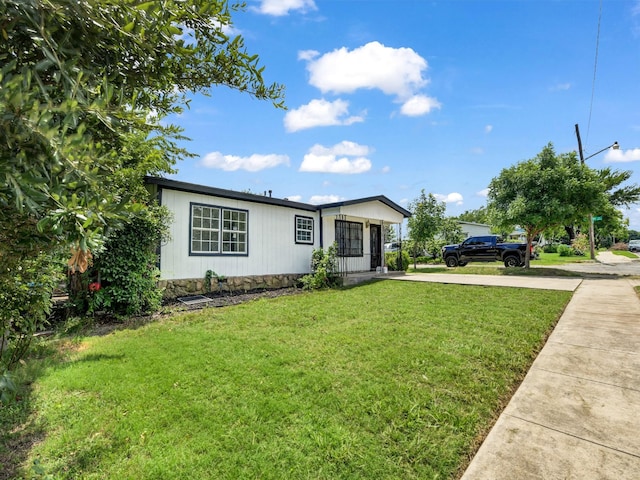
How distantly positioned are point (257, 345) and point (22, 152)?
3981 mm

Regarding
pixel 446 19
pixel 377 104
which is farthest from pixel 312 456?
pixel 377 104

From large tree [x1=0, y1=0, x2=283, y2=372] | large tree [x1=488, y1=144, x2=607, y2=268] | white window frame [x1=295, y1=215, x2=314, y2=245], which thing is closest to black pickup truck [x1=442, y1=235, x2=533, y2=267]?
large tree [x1=488, y1=144, x2=607, y2=268]

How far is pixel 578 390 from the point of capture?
10.6 ft

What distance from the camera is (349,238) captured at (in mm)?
Answer: 13492

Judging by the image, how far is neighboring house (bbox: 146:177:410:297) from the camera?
27.0ft

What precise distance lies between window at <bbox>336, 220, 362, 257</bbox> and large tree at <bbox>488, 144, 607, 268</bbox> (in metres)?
6.86

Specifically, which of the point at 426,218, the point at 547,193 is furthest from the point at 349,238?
the point at 547,193

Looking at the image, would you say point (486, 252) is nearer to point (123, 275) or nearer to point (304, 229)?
point (304, 229)

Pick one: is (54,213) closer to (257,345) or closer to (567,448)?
(567,448)

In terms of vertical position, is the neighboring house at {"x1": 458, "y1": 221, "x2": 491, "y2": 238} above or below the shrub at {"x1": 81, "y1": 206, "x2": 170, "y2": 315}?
above

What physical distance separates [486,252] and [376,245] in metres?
8.15

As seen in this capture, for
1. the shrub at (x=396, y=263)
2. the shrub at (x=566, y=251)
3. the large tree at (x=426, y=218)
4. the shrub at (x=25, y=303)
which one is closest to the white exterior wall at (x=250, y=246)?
the shrub at (x=25, y=303)

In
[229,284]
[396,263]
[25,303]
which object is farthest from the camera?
[396,263]

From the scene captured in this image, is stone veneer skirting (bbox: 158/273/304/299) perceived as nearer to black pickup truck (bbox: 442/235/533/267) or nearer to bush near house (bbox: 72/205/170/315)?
bush near house (bbox: 72/205/170/315)
